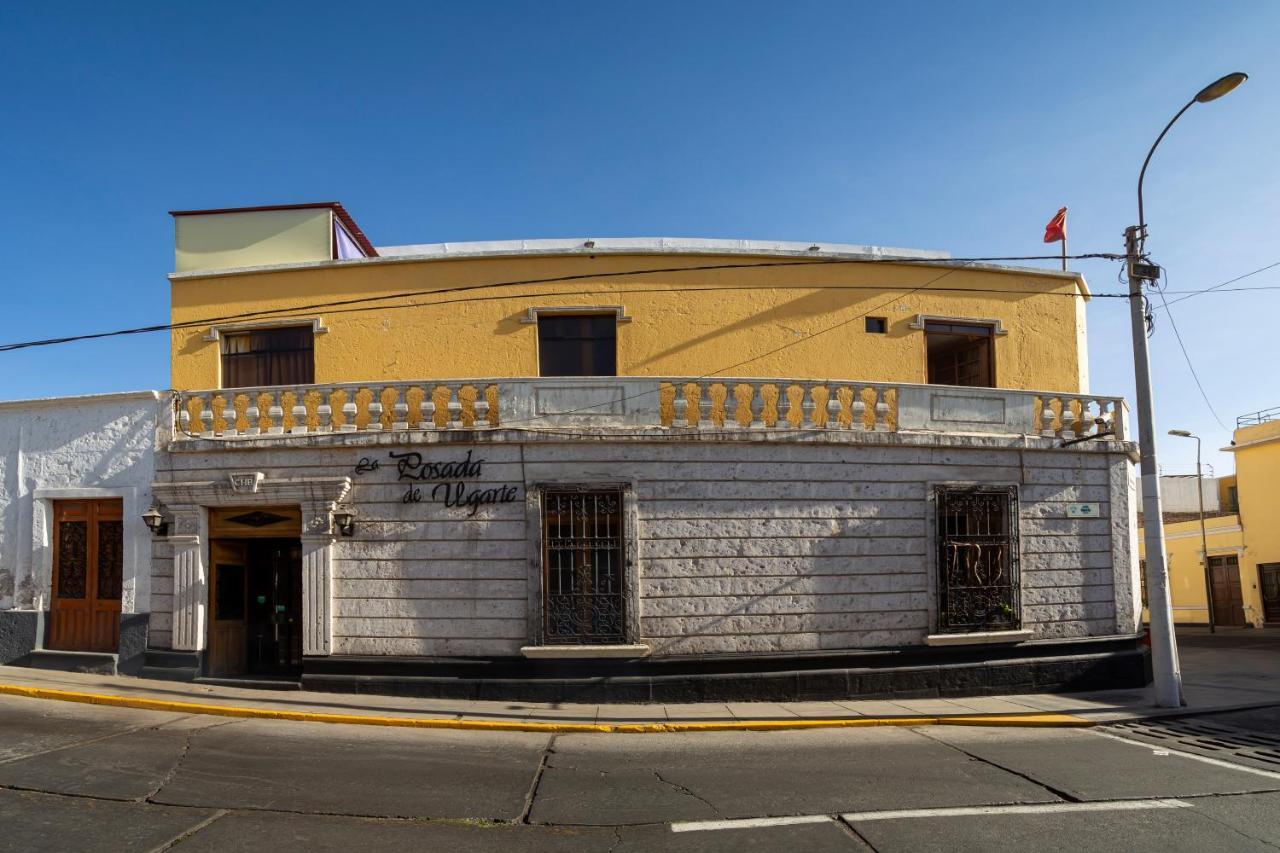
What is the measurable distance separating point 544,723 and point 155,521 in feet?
20.4

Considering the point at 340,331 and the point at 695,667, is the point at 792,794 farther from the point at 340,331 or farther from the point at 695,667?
the point at 340,331

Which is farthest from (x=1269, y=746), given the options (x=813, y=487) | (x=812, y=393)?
(x=812, y=393)

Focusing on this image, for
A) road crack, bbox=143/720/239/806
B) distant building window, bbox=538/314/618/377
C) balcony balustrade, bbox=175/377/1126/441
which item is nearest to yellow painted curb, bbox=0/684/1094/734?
road crack, bbox=143/720/239/806

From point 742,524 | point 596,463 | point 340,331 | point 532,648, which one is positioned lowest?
point 532,648

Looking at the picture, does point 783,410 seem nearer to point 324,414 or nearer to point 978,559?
point 978,559

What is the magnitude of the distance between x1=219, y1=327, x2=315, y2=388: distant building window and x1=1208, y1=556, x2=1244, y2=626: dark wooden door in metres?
33.1

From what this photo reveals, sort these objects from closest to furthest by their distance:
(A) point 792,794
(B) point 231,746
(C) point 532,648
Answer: (A) point 792,794 → (B) point 231,746 → (C) point 532,648

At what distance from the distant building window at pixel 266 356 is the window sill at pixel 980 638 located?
10276mm

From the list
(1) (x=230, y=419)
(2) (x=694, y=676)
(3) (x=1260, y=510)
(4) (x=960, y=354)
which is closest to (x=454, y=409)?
(1) (x=230, y=419)

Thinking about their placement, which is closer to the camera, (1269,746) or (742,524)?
(1269,746)

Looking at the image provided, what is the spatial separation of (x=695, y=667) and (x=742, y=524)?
2.02 meters

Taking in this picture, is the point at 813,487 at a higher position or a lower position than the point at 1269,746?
higher

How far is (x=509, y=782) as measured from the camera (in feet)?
26.0

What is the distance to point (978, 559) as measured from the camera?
43.4ft
